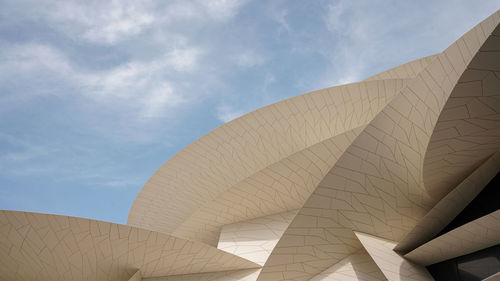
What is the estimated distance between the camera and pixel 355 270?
1069 centimetres

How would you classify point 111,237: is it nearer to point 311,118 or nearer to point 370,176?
point 370,176

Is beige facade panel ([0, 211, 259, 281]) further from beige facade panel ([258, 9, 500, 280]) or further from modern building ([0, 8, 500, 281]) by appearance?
beige facade panel ([258, 9, 500, 280])

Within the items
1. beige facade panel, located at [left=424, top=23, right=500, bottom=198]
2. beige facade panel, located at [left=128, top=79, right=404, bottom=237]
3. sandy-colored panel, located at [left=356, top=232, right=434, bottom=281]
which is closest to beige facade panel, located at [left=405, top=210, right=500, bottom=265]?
sandy-colored panel, located at [left=356, top=232, right=434, bottom=281]

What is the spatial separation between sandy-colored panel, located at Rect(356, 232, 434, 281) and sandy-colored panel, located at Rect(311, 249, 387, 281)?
2.49 ft

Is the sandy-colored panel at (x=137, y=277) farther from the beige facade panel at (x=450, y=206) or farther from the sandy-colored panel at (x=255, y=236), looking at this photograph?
the beige facade panel at (x=450, y=206)

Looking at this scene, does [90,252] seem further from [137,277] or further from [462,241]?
[462,241]

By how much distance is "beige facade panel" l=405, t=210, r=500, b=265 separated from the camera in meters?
8.37

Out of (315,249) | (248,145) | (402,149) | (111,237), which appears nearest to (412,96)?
(402,149)

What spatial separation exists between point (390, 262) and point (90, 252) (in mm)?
9743

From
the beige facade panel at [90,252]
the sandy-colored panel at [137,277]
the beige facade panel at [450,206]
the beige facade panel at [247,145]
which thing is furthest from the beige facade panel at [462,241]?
the sandy-colored panel at [137,277]

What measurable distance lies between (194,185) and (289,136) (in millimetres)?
6278

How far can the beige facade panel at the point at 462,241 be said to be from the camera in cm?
837

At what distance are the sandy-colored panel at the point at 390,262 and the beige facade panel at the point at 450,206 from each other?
36cm

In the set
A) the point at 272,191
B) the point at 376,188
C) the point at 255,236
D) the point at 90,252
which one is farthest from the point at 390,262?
the point at 90,252
